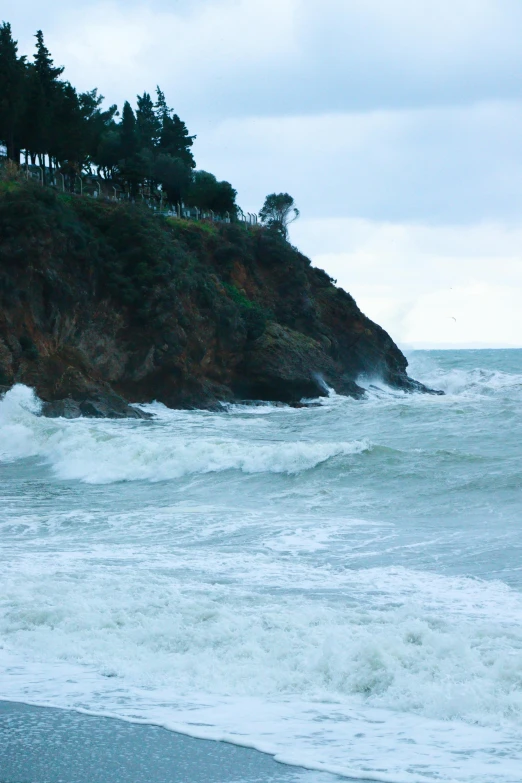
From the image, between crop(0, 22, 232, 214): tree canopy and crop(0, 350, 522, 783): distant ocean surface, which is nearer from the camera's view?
crop(0, 350, 522, 783): distant ocean surface

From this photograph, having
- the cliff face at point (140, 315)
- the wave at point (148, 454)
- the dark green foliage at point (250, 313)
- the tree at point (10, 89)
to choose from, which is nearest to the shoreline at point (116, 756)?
the wave at point (148, 454)

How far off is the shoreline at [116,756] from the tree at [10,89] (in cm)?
3812

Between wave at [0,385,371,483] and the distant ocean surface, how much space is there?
7 cm

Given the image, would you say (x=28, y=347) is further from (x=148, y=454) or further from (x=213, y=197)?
(x=213, y=197)

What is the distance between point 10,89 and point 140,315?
43.1 feet

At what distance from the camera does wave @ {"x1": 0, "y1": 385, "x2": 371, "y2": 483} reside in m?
17.6

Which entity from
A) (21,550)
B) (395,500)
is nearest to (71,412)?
(395,500)

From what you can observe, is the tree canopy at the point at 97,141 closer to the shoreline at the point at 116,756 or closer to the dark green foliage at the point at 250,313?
the dark green foliage at the point at 250,313

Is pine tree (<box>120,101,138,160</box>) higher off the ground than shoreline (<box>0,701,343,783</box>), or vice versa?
pine tree (<box>120,101,138,160</box>)

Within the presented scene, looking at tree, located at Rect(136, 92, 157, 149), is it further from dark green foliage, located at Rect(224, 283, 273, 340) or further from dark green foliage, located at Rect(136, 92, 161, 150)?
dark green foliage, located at Rect(224, 283, 273, 340)

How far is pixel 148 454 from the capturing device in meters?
18.7

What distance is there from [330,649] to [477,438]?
1414 cm

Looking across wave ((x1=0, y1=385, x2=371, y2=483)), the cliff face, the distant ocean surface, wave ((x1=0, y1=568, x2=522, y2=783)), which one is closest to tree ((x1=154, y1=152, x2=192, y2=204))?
the cliff face

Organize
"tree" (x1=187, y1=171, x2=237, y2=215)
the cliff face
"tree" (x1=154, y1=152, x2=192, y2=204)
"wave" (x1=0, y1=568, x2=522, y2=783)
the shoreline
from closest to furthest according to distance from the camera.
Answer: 1. the shoreline
2. "wave" (x1=0, y1=568, x2=522, y2=783)
3. the cliff face
4. "tree" (x1=154, y1=152, x2=192, y2=204)
5. "tree" (x1=187, y1=171, x2=237, y2=215)
